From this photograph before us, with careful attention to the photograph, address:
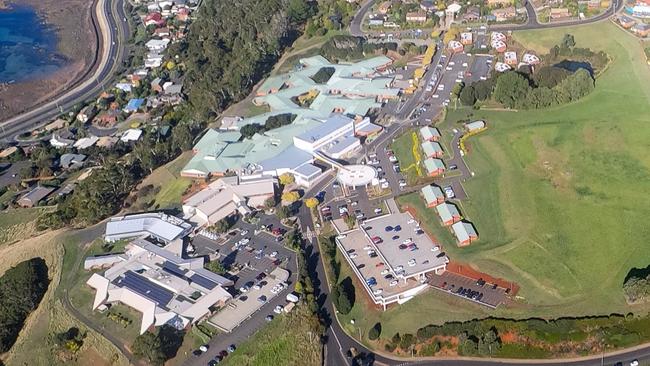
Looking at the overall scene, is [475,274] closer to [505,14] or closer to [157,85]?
[505,14]

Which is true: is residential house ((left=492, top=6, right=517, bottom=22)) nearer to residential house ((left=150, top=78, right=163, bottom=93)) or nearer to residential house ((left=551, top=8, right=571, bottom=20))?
residential house ((left=551, top=8, right=571, bottom=20))

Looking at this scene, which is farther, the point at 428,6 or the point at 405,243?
the point at 428,6

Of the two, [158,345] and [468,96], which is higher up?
[468,96]

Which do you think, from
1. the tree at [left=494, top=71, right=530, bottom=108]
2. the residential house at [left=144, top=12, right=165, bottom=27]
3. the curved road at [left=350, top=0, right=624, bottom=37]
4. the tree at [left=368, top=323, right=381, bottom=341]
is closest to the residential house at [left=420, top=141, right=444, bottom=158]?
the tree at [left=494, top=71, right=530, bottom=108]

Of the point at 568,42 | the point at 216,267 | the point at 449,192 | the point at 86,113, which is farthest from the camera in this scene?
the point at 86,113

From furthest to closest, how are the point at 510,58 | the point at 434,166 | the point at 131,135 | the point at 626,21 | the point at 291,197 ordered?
1. the point at 626,21
2. the point at 510,58
3. the point at 131,135
4. the point at 434,166
5. the point at 291,197

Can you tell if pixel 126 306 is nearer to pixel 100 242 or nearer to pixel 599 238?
pixel 100 242

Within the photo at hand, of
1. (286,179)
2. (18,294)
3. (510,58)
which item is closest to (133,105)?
(286,179)
